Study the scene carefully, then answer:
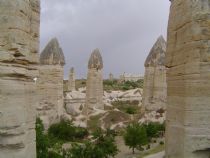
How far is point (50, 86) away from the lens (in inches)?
800

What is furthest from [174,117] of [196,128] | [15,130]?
[15,130]

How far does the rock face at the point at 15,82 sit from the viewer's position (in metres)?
6.13

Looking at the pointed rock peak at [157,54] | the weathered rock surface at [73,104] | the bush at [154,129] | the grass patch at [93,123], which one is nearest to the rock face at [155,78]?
the pointed rock peak at [157,54]

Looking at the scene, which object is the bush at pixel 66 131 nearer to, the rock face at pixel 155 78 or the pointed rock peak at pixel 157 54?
the rock face at pixel 155 78

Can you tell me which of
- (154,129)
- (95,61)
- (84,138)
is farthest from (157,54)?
(84,138)

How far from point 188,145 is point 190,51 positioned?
6.37ft

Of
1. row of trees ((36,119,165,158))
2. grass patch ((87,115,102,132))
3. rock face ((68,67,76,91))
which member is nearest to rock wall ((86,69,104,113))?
grass patch ((87,115,102,132))

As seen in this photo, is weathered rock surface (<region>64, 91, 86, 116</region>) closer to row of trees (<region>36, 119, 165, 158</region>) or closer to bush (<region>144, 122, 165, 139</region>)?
row of trees (<region>36, 119, 165, 158</region>)

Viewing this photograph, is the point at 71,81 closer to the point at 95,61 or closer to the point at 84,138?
the point at 95,61

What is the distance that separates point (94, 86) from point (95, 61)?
6.27ft

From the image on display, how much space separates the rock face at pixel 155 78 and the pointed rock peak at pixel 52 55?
19.0 feet

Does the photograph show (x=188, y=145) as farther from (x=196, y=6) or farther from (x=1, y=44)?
(x=1, y=44)

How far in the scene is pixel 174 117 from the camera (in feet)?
24.8

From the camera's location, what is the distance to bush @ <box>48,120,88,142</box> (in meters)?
19.6
